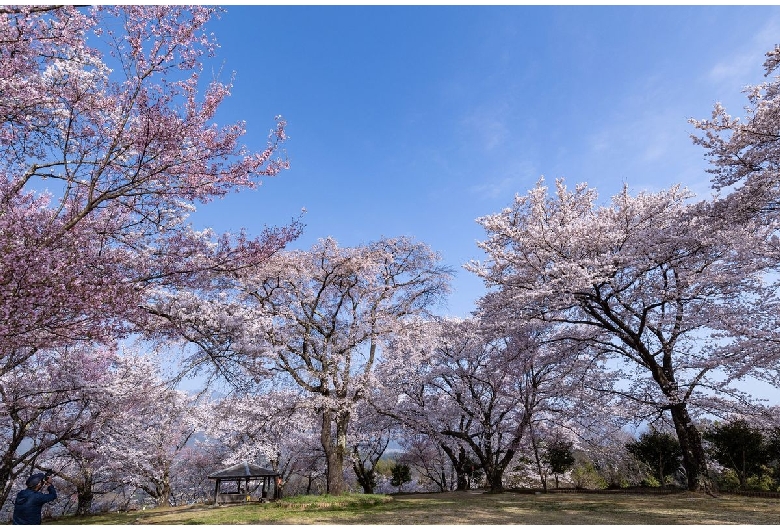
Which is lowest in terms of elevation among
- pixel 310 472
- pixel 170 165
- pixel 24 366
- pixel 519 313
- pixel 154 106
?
pixel 310 472

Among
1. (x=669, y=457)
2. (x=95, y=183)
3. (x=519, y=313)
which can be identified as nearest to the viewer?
(x=95, y=183)

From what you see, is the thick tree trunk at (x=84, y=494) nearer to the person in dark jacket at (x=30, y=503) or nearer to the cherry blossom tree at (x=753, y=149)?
the person in dark jacket at (x=30, y=503)

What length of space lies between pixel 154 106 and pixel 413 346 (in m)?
14.2

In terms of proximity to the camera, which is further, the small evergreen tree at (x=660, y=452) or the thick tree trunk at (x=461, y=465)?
the thick tree trunk at (x=461, y=465)

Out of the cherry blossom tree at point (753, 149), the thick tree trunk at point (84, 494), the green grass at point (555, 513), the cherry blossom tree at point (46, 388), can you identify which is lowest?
the thick tree trunk at point (84, 494)

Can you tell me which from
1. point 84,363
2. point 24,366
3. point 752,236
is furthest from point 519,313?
point 24,366

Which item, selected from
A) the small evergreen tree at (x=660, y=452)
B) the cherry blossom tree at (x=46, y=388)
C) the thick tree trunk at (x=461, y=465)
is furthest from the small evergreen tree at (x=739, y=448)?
the cherry blossom tree at (x=46, y=388)

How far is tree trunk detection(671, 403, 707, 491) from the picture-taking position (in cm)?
1191

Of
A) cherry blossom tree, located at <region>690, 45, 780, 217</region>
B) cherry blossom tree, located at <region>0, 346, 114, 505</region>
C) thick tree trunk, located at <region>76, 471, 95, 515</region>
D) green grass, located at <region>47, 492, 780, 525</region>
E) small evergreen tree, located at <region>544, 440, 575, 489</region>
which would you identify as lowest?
thick tree trunk, located at <region>76, 471, 95, 515</region>

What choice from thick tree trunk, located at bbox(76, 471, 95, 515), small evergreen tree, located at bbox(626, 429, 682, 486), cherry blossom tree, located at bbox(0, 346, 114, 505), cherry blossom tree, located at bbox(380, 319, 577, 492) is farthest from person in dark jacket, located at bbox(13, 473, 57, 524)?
small evergreen tree, located at bbox(626, 429, 682, 486)

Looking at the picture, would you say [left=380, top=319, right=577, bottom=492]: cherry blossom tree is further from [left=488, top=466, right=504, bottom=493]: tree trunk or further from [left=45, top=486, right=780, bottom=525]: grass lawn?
[left=45, top=486, right=780, bottom=525]: grass lawn

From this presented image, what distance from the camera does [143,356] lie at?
20.9m

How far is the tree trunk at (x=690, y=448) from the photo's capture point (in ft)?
39.1

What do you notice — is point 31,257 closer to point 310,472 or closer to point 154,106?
point 154,106
